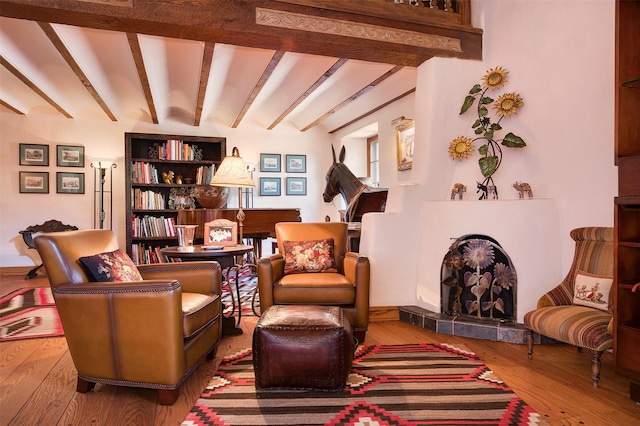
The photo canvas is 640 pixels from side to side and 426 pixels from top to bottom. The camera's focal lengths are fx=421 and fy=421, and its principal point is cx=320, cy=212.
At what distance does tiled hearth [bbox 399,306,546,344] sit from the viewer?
123 inches

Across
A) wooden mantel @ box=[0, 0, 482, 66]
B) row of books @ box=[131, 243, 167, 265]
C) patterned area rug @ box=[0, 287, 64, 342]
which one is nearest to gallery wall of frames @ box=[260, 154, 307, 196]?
row of books @ box=[131, 243, 167, 265]

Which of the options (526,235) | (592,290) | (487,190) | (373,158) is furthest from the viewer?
(373,158)

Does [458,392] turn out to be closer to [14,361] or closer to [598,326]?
[598,326]

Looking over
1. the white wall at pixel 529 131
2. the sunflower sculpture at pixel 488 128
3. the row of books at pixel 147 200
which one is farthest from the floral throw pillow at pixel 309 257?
the row of books at pixel 147 200

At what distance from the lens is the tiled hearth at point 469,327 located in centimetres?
313

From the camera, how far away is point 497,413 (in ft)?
6.63

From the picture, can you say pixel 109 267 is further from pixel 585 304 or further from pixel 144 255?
pixel 144 255

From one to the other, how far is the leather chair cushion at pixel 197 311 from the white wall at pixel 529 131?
1.58 m

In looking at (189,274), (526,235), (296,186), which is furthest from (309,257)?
(296,186)

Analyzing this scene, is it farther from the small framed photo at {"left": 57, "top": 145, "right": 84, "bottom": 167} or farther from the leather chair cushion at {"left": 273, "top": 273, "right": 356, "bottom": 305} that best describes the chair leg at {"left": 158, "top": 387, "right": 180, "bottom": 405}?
the small framed photo at {"left": 57, "top": 145, "right": 84, "bottom": 167}

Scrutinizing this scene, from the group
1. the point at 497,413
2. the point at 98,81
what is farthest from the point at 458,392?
the point at 98,81

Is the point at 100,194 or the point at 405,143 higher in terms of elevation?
the point at 405,143

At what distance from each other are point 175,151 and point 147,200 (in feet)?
3.00

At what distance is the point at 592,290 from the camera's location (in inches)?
106
